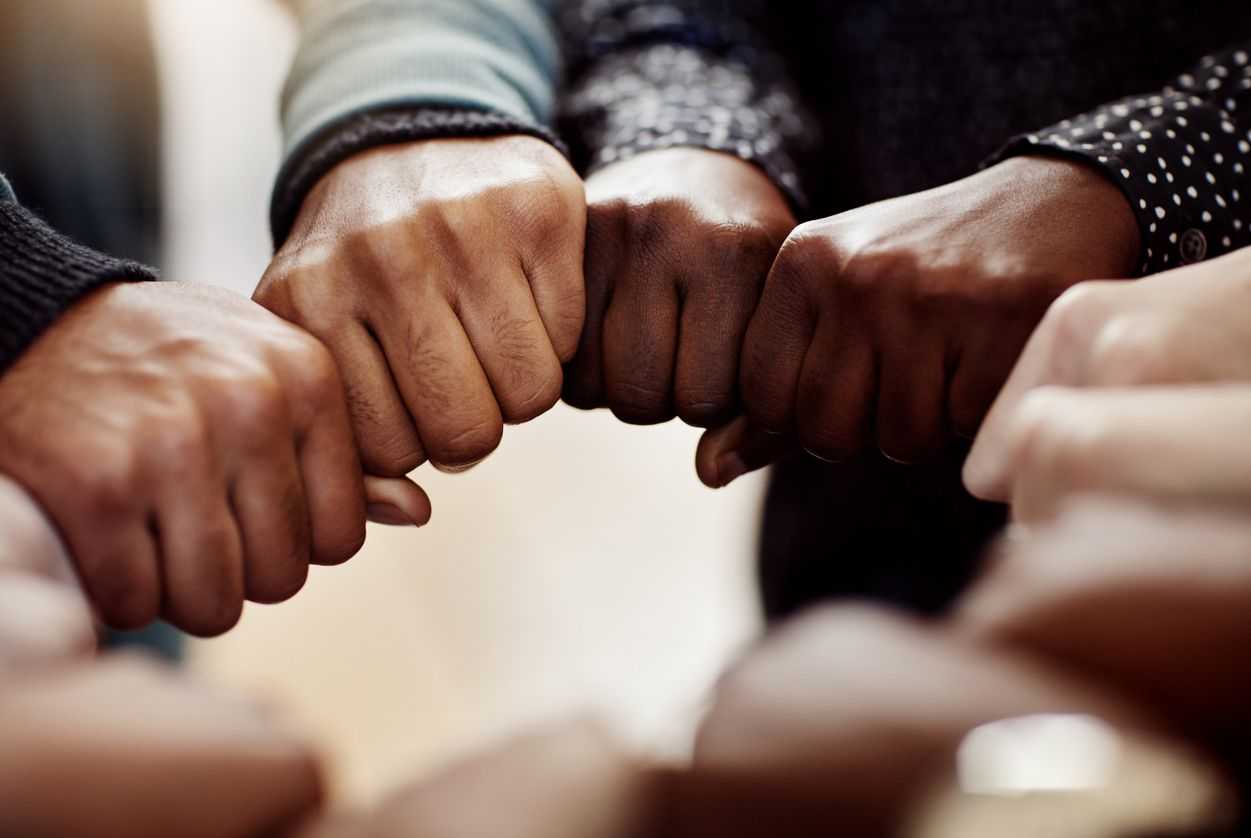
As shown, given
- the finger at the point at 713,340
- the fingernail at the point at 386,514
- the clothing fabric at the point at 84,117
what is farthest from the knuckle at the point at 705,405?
the clothing fabric at the point at 84,117

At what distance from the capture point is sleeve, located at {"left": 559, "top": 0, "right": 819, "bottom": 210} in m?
0.35

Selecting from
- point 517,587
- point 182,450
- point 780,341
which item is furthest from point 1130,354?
point 517,587

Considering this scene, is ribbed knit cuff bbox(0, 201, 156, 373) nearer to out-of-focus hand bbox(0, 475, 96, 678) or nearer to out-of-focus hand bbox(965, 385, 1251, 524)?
out-of-focus hand bbox(0, 475, 96, 678)

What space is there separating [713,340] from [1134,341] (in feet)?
0.44

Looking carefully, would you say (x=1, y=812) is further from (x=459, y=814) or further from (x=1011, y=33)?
(x=1011, y=33)

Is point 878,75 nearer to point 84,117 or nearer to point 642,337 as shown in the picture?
point 642,337

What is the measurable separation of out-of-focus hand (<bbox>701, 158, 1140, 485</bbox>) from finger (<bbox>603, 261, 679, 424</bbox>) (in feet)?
0.09

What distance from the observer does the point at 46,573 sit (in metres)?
0.20

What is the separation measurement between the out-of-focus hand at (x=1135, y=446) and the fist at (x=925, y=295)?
0.08 meters

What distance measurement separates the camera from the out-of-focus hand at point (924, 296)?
0.26 meters

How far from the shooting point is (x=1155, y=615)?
127mm

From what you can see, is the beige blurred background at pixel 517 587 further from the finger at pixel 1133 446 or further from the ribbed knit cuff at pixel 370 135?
the finger at pixel 1133 446

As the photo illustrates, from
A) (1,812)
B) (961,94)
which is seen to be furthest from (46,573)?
(961,94)

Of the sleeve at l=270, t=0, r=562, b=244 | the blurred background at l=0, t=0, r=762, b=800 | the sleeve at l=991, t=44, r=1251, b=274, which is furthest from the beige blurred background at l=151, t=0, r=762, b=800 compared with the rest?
the sleeve at l=991, t=44, r=1251, b=274
